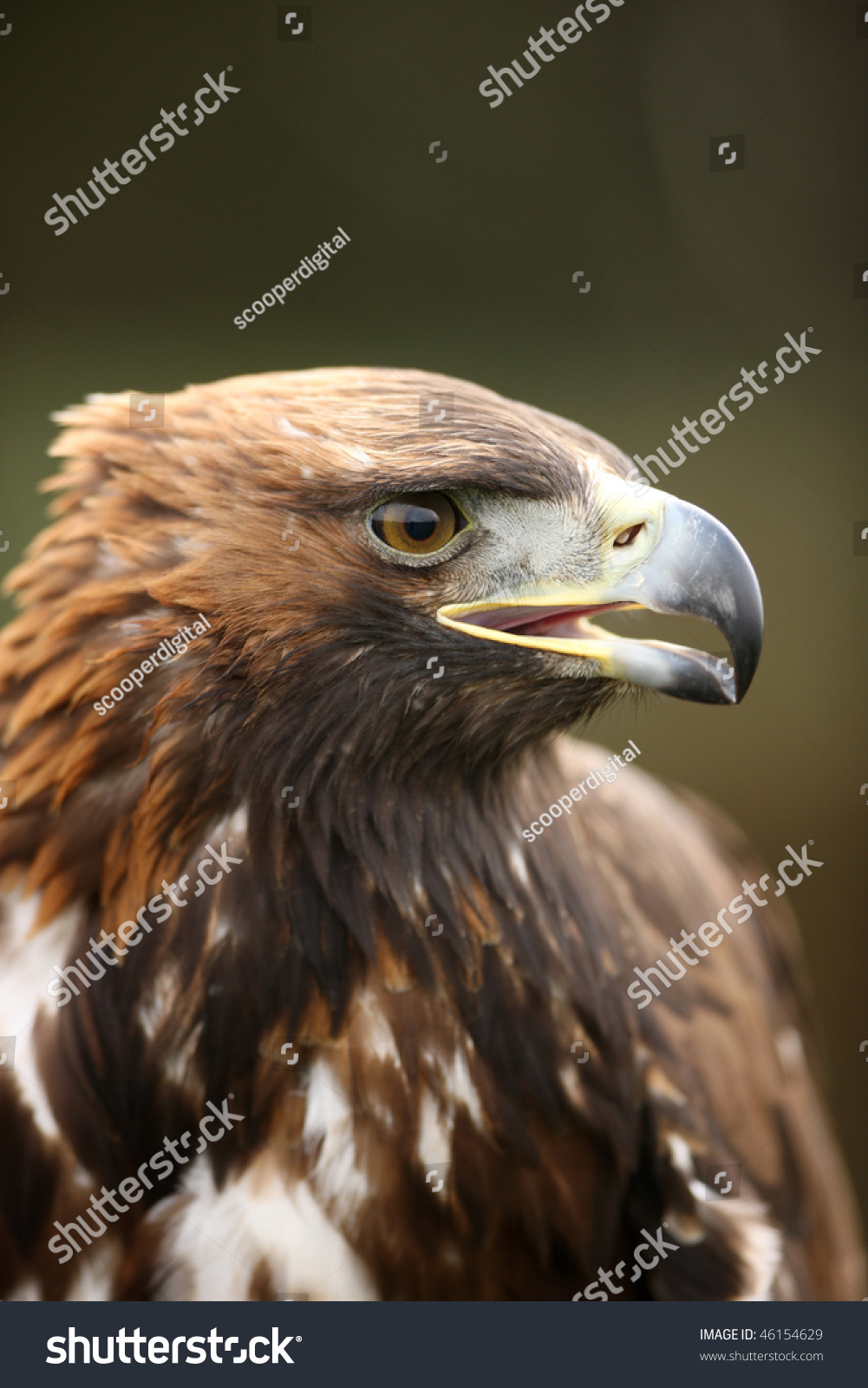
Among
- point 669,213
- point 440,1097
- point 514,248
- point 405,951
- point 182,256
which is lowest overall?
point 440,1097

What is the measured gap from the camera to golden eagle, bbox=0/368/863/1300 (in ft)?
3.51

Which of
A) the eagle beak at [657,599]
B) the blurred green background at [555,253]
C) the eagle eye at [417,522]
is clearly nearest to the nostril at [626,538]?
the eagle beak at [657,599]

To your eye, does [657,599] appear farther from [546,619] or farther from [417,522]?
[417,522]

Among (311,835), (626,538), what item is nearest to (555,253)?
A: (626,538)

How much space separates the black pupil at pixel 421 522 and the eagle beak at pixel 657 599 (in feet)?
0.25

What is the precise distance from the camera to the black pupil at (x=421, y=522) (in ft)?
3.47

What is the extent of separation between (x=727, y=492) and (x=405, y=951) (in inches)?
71.2

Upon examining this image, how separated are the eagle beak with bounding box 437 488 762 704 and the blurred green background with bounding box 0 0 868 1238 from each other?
0.92ft

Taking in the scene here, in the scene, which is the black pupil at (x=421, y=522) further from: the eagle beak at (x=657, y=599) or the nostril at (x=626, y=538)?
the nostril at (x=626, y=538)

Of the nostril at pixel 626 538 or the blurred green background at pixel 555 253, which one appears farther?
the blurred green background at pixel 555 253

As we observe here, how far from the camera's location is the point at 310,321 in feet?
7.30

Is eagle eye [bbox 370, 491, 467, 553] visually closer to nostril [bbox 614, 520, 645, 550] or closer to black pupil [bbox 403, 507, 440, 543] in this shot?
black pupil [bbox 403, 507, 440, 543]

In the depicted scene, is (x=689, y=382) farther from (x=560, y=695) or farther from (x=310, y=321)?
(x=560, y=695)

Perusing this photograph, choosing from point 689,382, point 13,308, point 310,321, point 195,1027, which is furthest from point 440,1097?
point 689,382
